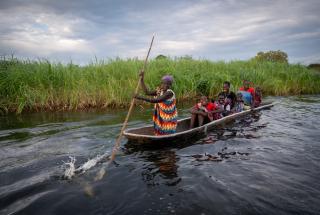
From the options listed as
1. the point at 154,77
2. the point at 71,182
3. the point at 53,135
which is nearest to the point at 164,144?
the point at 71,182

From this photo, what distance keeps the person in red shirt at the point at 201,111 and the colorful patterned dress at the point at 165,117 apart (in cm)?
127

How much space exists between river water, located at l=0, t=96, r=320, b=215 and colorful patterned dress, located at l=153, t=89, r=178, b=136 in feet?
1.57

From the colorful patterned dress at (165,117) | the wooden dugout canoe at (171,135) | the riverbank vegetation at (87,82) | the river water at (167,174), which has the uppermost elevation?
the riverbank vegetation at (87,82)

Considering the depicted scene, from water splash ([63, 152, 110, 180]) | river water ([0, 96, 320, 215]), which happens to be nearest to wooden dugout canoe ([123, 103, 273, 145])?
river water ([0, 96, 320, 215])

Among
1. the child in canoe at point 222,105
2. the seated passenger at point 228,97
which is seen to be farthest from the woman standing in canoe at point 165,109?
the seated passenger at point 228,97

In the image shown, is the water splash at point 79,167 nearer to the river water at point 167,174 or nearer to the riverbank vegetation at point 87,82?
the river water at point 167,174

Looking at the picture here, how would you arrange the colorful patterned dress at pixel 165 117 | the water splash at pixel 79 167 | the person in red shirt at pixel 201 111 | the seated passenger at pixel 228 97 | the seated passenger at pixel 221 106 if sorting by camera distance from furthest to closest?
the seated passenger at pixel 228 97
the seated passenger at pixel 221 106
the person in red shirt at pixel 201 111
the colorful patterned dress at pixel 165 117
the water splash at pixel 79 167

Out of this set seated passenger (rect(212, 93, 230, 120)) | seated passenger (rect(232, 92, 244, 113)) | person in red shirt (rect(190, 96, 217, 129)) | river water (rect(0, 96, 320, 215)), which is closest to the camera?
river water (rect(0, 96, 320, 215))

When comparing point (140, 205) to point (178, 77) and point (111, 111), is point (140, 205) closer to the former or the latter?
point (111, 111)

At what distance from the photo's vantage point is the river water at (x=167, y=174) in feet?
10.9

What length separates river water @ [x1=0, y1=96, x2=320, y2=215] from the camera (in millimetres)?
3336

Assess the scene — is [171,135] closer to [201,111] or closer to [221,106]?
[201,111]

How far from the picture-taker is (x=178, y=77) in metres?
11.0

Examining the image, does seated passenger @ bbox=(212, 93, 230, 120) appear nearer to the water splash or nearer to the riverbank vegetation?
the riverbank vegetation
